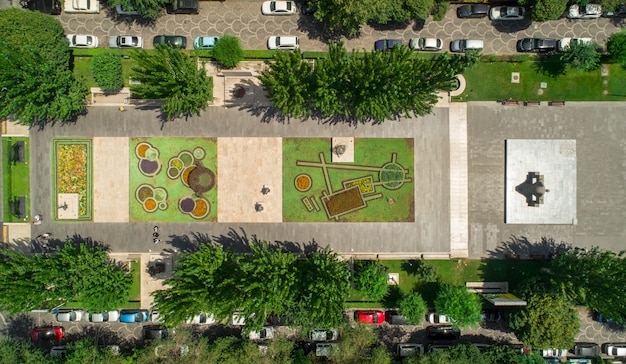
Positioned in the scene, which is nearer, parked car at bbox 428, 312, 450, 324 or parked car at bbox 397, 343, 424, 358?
parked car at bbox 397, 343, 424, 358

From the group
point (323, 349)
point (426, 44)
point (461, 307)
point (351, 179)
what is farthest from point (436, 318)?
point (426, 44)

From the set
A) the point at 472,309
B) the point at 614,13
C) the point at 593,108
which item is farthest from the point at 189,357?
the point at 614,13

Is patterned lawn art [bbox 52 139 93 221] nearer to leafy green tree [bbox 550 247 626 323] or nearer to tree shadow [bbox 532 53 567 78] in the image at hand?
tree shadow [bbox 532 53 567 78]

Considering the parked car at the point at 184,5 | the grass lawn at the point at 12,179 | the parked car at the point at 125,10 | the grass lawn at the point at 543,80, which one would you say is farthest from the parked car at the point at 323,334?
the parked car at the point at 125,10

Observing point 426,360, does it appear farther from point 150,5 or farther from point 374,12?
point 150,5

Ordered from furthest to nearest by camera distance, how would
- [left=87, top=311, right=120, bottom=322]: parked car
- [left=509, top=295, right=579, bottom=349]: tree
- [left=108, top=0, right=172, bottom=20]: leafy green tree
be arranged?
[left=87, top=311, right=120, bottom=322]: parked car, [left=108, top=0, right=172, bottom=20]: leafy green tree, [left=509, top=295, right=579, bottom=349]: tree

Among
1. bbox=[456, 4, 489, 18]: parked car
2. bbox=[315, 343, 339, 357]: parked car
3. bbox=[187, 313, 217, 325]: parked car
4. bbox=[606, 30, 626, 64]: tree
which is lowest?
bbox=[315, 343, 339, 357]: parked car

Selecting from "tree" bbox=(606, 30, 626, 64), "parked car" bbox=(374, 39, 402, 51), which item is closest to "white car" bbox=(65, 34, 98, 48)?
"parked car" bbox=(374, 39, 402, 51)
